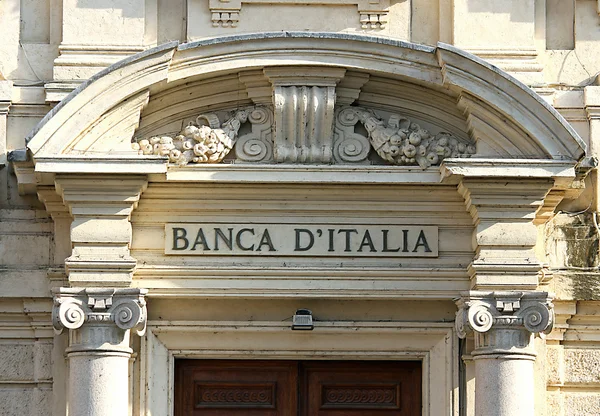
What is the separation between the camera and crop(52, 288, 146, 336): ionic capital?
12.5 meters

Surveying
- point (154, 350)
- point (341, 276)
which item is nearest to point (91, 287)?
point (154, 350)

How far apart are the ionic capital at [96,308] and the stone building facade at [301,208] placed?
0.5 inches

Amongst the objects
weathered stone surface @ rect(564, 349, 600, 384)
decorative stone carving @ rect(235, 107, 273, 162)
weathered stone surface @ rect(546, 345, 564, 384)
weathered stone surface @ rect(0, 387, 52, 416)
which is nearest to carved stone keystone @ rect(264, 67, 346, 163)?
decorative stone carving @ rect(235, 107, 273, 162)

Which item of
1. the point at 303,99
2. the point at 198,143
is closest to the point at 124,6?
the point at 198,143

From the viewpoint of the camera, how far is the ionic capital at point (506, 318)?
41.2 feet

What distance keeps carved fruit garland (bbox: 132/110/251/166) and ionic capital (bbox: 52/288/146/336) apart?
44.2 inches

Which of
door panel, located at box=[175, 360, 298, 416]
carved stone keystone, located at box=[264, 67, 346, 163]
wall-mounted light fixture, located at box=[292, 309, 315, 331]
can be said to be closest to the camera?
carved stone keystone, located at box=[264, 67, 346, 163]

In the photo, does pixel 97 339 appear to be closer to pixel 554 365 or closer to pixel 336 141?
pixel 336 141

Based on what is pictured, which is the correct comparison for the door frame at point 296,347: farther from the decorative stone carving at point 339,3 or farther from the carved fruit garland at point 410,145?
the decorative stone carving at point 339,3

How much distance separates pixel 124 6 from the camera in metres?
13.2

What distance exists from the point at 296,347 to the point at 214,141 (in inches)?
69.4

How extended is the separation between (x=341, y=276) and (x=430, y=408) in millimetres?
1283

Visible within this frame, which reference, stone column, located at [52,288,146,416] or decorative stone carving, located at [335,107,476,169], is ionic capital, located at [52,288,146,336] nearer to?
stone column, located at [52,288,146,416]

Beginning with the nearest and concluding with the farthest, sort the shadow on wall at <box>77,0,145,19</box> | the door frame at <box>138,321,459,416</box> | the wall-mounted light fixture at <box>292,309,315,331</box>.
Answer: the wall-mounted light fixture at <box>292,309,315,331</box> → the door frame at <box>138,321,459,416</box> → the shadow on wall at <box>77,0,145,19</box>
